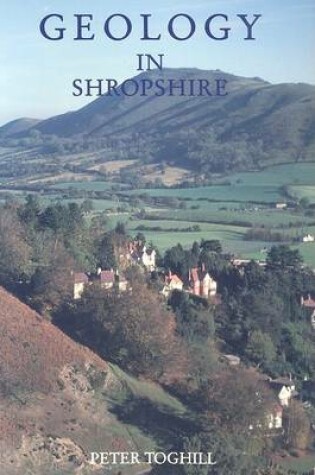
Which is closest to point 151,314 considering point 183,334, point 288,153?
point 183,334

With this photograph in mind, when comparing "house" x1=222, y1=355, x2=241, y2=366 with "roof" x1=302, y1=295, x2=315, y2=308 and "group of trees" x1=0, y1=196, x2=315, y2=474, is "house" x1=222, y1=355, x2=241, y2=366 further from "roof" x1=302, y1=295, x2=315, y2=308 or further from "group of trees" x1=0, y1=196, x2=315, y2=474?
"roof" x1=302, y1=295, x2=315, y2=308

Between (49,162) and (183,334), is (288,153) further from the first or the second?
(183,334)

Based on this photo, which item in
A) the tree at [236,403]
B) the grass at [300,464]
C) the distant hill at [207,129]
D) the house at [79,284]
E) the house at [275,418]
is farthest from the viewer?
the distant hill at [207,129]

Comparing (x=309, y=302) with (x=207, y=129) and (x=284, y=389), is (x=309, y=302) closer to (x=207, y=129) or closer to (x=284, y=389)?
(x=284, y=389)

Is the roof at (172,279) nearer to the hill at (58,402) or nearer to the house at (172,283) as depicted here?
the house at (172,283)

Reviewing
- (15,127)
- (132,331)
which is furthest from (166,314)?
(15,127)

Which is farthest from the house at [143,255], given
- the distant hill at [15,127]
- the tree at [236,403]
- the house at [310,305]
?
the distant hill at [15,127]
